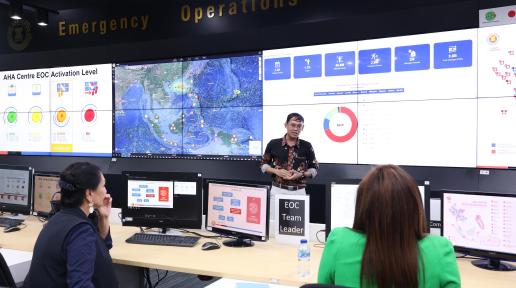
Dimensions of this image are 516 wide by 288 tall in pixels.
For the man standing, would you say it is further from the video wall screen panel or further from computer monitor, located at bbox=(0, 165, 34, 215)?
the video wall screen panel

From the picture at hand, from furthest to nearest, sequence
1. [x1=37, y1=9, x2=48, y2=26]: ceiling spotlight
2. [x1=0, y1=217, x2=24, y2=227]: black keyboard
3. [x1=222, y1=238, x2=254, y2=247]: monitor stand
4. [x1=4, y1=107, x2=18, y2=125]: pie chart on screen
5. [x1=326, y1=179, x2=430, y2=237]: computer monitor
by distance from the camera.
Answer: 1. [x1=4, y1=107, x2=18, y2=125]: pie chart on screen
2. [x1=37, y1=9, x2=48, y2=26]: ceiling spotlight
3. [x1=0, y1=217, x2=24, y2=227]: black keyboard
4. [x1=222, y1=238, x2=254, y2=247]: monitor stand
5. [x1=326, y1=179, x2=430, y2=237]: computer monitor

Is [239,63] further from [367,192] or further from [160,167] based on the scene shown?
[367,192]

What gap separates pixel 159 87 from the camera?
504cm

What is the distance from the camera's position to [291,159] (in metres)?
4.02

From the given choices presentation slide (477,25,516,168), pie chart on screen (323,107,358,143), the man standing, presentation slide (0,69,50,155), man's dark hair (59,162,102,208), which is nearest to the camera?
man's dark hair (59,162,102,208)

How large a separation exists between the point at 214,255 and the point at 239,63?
267 cm

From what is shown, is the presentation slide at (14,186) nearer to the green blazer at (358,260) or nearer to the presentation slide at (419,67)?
the green blazer at (358,260)

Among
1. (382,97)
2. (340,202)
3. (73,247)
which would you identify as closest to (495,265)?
(340,202)

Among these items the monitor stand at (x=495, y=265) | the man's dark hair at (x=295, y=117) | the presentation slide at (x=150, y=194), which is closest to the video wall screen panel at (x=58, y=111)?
the man's dark hair at (x=295, y=117)

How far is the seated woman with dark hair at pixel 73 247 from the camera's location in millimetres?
1724

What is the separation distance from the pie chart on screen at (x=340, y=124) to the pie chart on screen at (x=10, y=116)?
442cm

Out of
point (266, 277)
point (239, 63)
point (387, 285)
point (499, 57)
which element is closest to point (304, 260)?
point (266, 277)

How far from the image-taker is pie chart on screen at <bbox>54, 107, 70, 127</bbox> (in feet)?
18.5

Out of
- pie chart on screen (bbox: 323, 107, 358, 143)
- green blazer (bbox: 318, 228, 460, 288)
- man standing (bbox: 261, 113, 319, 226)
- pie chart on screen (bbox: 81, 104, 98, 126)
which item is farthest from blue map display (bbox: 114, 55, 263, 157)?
green blazer (bbox: 318, 228, 460, 288)
